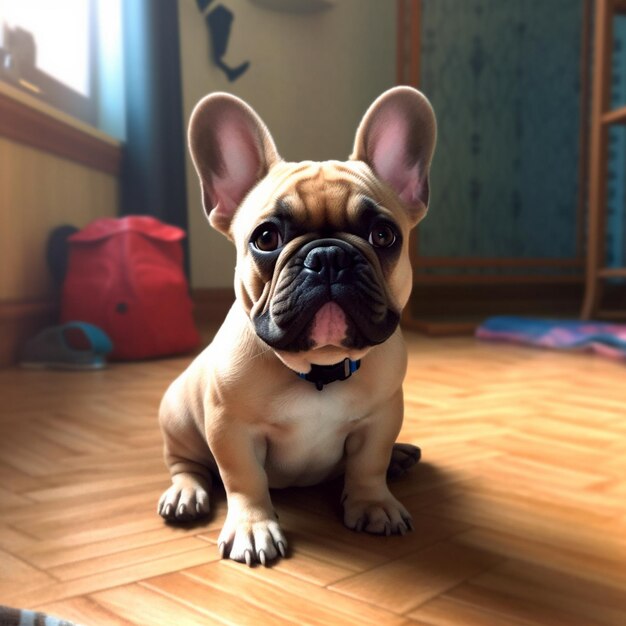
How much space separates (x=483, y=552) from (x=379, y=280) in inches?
10.8

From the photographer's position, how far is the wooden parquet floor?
24.6 inches

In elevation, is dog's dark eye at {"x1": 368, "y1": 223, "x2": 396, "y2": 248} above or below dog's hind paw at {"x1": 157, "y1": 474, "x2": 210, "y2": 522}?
above

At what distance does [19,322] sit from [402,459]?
1.38m

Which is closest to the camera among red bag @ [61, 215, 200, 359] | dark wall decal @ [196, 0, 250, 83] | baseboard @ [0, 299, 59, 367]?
baseboard @ [0, 299, 59, 367]

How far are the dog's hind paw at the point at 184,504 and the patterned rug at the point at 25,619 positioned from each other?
27 cm

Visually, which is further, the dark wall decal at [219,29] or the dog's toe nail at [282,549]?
the dark wall decal at [219,29]

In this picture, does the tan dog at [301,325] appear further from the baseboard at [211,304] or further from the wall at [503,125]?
the wall at [503,125]

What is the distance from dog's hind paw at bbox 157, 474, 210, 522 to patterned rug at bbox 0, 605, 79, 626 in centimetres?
27

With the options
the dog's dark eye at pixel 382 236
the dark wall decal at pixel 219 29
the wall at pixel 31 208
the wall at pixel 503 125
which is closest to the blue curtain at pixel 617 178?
the wall at pixel 503 125

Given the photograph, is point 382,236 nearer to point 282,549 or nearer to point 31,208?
point 282,549

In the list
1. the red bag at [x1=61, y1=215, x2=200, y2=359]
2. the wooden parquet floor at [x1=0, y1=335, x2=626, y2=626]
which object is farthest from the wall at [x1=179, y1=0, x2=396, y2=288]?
the wooden parquet floor at [x1=0, y1=335, x2=626, y2=626]

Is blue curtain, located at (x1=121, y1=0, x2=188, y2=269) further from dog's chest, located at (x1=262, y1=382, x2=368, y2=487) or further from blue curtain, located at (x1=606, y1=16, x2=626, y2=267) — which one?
blue curtain, located at (x1=606, y1=16, x2=626, y2=267)

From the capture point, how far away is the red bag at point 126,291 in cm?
210

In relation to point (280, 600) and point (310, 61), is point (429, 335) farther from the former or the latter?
point (280, 600)
